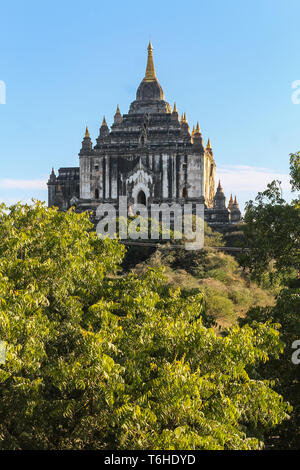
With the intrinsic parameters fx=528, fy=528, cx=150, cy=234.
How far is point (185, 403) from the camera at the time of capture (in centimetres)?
845

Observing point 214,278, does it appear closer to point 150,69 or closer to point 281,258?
point 281,258

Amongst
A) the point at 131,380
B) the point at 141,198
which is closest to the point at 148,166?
the point at 141,198

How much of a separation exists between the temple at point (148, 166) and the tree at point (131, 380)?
117ft

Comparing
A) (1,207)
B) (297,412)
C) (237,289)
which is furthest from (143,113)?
(297,412)

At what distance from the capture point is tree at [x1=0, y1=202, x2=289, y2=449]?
8.60 meters

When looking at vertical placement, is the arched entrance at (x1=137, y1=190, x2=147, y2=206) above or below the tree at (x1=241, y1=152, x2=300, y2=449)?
above

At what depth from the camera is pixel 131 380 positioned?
32.2 feet

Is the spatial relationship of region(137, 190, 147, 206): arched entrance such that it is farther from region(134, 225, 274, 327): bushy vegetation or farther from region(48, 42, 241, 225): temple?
region(134, 225, 274, 327): bushy vegetation

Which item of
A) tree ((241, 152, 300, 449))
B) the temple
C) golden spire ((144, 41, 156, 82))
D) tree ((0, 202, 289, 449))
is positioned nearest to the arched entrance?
the temple

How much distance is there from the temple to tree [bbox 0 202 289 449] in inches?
1407

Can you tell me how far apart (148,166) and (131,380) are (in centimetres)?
4006

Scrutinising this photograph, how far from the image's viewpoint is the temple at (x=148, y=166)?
48.2m
